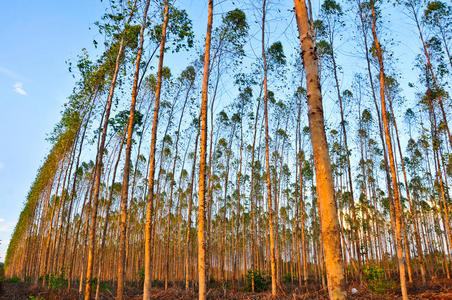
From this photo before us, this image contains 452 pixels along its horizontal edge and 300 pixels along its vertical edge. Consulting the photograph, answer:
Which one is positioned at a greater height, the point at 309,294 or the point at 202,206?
the point at 202,206

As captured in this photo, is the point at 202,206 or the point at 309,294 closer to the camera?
the point at 202,206

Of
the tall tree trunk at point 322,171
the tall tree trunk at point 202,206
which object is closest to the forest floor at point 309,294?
the tall tree trunk at point 202,206

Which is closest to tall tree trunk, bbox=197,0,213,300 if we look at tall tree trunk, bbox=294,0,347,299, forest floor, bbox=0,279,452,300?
tall tree trunk, bbox=294,0,347,299

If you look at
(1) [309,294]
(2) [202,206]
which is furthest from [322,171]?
(1) [309,294]

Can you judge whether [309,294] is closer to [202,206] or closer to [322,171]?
[202,206]

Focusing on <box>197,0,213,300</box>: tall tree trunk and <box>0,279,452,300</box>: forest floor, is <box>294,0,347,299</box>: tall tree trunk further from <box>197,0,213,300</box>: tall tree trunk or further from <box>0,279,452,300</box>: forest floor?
<box>0,279,452,300</box>: forest floor

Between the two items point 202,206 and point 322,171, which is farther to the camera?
point 202,206

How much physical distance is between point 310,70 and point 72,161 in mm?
14777

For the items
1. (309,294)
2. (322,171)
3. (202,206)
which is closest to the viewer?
(322,171)

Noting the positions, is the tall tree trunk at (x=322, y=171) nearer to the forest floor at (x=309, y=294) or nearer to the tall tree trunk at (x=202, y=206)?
the tall tree trunk at (x=202, y=206)

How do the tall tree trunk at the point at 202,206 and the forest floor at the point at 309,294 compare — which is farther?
the forest floor at the point at 309,294

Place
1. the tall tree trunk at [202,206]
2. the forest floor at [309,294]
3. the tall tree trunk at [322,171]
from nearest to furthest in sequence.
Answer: the tall tree trunk at [322,171] → the tall tree trunk at [202,206] → the forest floor at [309,294]

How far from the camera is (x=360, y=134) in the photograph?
1778 centimetres

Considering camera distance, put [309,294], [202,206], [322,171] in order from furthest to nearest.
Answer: [309,294] < [202,206] < [322,171]
